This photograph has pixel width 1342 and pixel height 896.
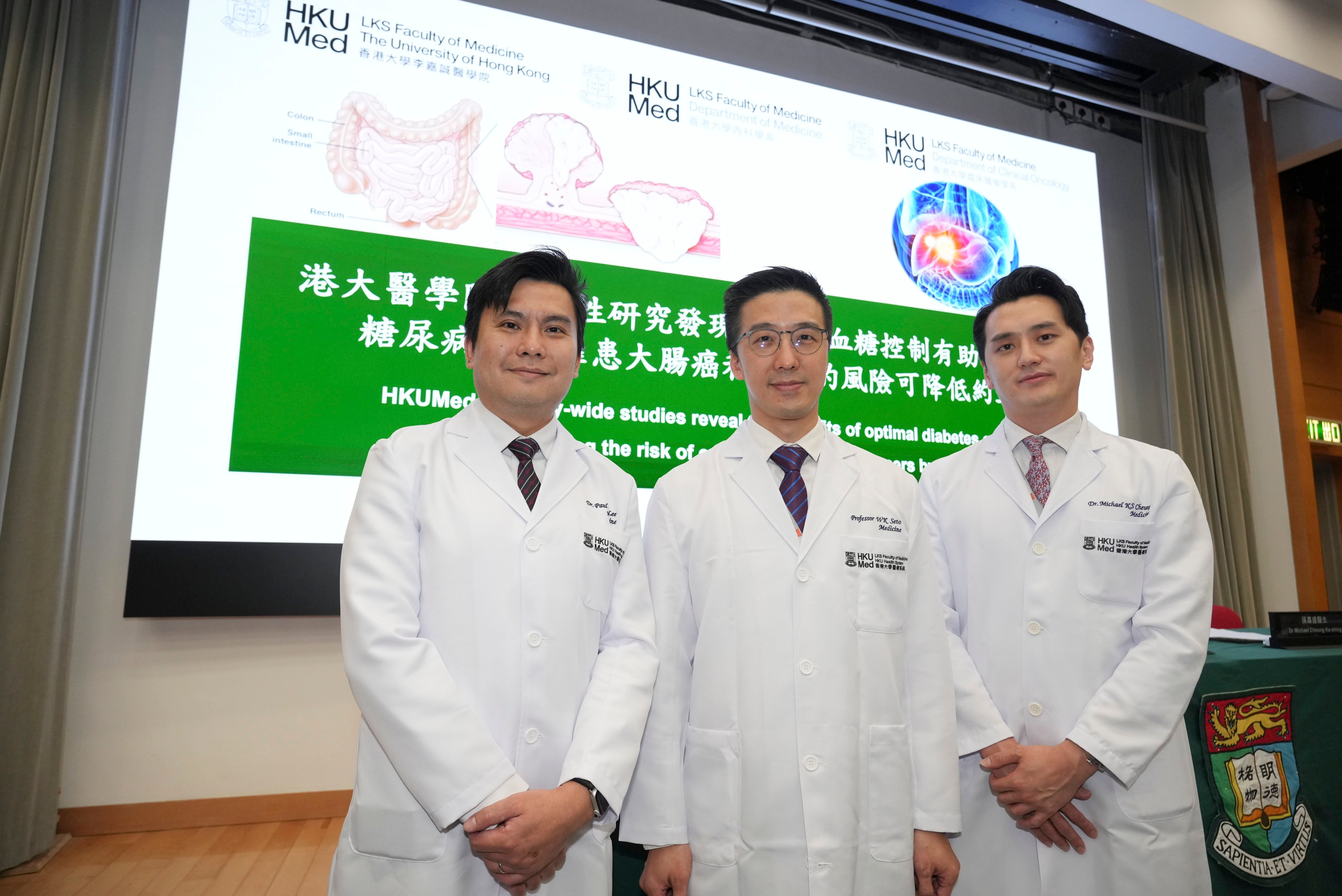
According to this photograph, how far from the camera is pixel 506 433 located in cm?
141

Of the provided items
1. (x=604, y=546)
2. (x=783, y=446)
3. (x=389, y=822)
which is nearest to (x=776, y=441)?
(x=783, y=446)

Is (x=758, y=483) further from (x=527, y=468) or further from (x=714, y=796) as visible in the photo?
(x=714, y=796)

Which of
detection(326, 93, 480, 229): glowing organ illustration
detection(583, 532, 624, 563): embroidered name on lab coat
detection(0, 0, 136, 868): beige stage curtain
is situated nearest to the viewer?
detection(583, 532, 624, 563): embroidered name on lab coat

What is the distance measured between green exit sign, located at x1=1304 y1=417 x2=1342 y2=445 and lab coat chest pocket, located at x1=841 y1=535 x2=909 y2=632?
4.74m

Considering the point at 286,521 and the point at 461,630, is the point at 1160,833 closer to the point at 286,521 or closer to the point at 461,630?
the point at 461,630

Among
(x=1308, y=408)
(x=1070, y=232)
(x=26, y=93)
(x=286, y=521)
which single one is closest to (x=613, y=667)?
(x=286, y=521)

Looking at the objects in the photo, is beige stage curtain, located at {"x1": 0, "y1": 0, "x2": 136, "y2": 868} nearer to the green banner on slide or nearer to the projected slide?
the projected slide

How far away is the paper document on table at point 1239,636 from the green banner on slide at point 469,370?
1.33 metres

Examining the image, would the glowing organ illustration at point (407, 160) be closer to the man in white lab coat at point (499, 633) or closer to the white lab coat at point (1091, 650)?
the man in white lab coat at point (499, 633)

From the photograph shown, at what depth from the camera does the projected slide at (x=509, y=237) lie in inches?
101

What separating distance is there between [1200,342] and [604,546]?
4381 millimetres

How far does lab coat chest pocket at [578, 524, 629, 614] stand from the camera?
1332mm

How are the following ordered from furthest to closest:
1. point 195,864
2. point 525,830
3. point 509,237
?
point 509,237 → point 195,864 → point 525,830

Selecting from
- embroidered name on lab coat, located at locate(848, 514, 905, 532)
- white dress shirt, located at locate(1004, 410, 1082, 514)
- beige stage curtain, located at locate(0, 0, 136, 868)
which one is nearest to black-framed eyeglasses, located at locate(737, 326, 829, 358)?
embroidered name on lab coat, located at locate(848, 514, 905, 532)
